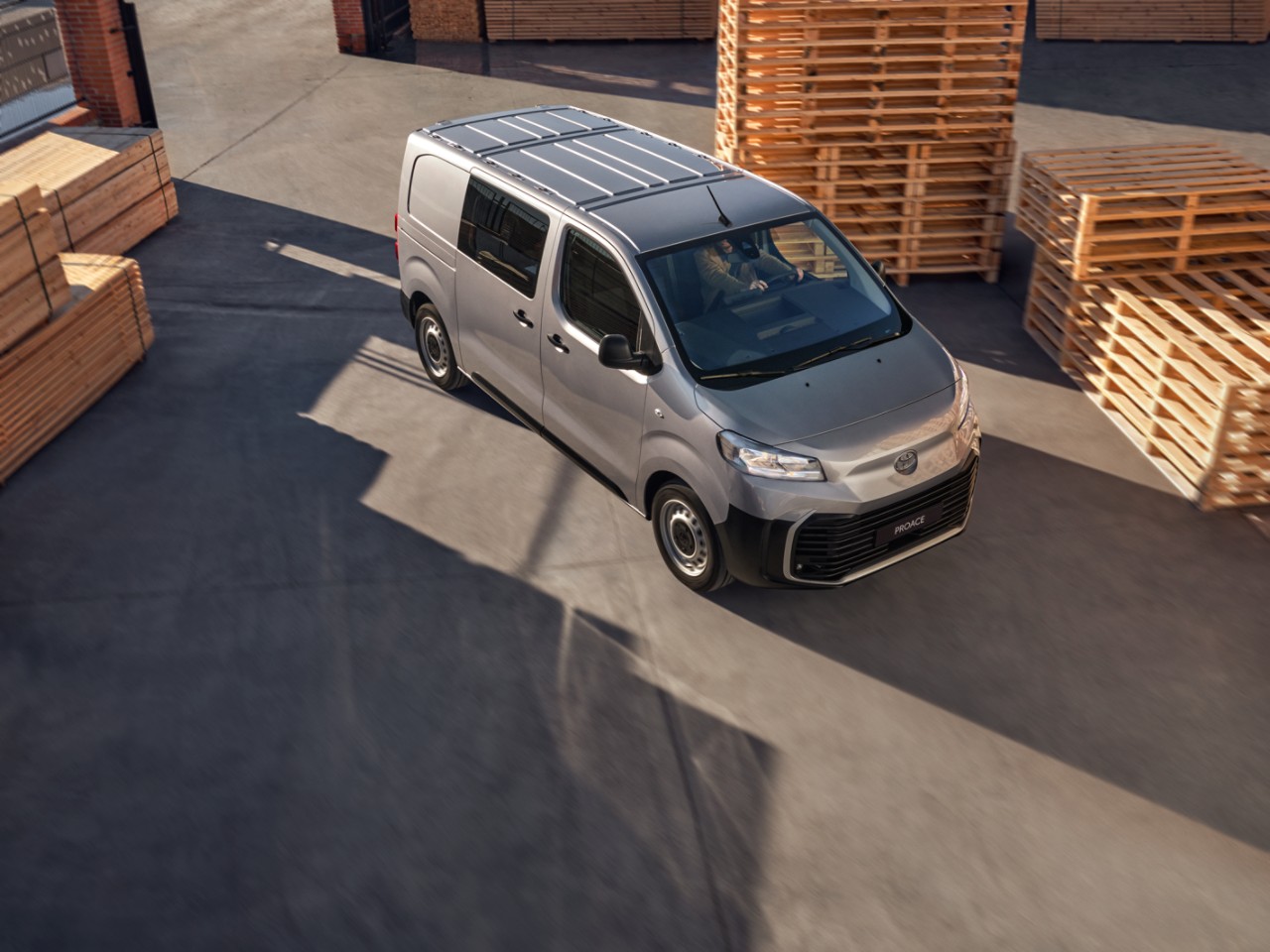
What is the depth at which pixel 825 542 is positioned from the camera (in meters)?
6.38

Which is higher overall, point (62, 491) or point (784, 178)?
point (784, 178)

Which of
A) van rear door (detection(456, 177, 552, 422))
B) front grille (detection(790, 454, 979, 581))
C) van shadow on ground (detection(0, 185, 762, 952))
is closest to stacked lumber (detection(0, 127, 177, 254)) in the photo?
van shadow on ground (detection(0, 185, 762, 952))

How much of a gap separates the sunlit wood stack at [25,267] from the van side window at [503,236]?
3.14 metres

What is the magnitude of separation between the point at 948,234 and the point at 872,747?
6571 millimetres

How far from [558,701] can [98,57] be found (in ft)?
39.2

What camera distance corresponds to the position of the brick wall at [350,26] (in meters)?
19.5

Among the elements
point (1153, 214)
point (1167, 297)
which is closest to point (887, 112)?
point (1153, 214)

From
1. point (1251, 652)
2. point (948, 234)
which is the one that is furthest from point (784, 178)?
point (1251, 652)

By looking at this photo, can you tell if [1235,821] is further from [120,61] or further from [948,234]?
[120,61]

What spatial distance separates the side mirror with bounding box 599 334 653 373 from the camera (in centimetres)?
662

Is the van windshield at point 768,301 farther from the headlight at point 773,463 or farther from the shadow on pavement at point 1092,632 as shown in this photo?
the shadow on pavement at point 1092,632

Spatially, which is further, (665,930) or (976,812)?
(976,812)

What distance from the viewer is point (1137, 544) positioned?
7.41 m

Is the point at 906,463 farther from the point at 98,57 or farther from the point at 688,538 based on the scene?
the point at 98,57
